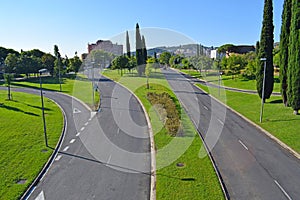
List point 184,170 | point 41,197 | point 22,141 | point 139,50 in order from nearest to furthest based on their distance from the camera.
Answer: point 41,197, point 184,170, point 22,141, point 139,50

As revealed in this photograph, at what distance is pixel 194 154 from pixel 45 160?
10.7 m

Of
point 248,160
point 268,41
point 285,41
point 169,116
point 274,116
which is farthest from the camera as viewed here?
point 268,41

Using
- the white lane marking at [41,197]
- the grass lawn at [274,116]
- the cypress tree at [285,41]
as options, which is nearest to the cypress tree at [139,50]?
the grass lawn at [274,116]

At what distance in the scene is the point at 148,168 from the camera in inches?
694

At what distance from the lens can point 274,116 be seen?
30000 millimetres

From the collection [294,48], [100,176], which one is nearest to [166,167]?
[100,176]

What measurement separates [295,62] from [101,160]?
76.6 ft

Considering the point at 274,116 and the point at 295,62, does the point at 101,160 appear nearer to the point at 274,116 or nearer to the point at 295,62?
the point at 274,116

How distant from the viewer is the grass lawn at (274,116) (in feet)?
76.6

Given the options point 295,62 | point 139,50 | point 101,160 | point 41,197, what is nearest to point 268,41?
point 295,62

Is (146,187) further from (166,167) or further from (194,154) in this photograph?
(194,154)

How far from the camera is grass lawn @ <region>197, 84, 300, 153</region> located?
2334 centimetres

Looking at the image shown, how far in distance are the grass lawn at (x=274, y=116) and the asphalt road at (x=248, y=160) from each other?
4.03ft

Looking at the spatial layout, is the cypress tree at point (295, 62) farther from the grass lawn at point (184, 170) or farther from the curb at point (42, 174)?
the curb at point (42, 174)
